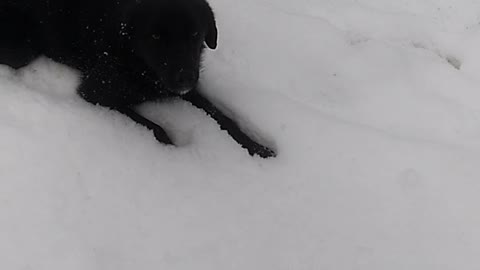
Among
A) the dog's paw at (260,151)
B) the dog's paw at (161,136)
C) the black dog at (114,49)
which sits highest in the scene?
the black dog at (114,49)

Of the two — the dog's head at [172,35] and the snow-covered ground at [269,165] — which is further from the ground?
the dog's head at [172,35]

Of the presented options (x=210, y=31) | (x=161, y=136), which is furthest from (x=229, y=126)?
(x=210, y=31)

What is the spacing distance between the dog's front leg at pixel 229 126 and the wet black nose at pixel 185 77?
331 mm

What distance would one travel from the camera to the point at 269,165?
9.01 ft

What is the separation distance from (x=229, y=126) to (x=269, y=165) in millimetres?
272

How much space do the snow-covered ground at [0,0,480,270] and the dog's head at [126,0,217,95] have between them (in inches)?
12.8

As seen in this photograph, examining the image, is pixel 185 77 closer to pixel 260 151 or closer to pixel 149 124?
pixel 149 124

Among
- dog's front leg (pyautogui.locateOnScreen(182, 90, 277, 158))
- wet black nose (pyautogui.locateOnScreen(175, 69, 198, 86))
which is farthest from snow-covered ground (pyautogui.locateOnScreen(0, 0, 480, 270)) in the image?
wet black nose (pyautogui.locateOnScreen(175, 69, 198, 86))

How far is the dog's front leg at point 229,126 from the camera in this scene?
110 inches

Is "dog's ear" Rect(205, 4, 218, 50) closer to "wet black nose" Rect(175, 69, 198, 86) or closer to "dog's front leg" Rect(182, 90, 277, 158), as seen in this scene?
"wet black nose" Rect(175, 69, 198, 86)

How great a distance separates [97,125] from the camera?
9.00ft

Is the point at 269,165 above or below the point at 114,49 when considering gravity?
below

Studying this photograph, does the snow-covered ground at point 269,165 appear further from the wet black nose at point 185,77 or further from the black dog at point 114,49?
the wet black nose at point 185,77

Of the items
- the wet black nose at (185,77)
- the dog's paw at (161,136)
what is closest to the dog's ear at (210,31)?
→ the wet black nose at (185,77)
